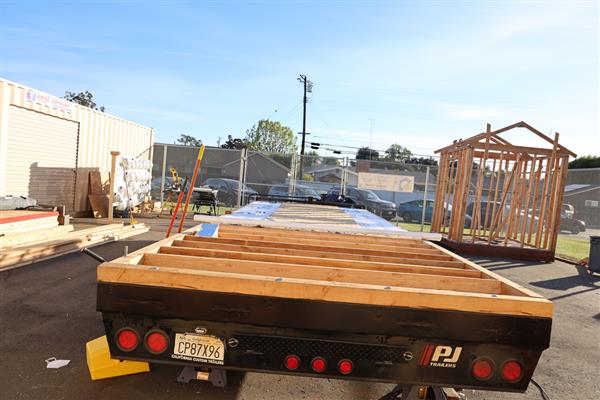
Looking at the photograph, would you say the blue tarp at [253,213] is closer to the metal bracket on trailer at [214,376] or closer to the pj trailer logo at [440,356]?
the metal bracket on trailer at [214,376]

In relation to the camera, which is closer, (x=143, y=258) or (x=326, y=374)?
(x=326, y=374)

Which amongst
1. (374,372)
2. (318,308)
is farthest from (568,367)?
(318,308)

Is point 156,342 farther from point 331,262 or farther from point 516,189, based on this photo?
point 516,189

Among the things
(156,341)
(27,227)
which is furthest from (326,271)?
(27,227)

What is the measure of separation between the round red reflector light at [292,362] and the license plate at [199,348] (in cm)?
38

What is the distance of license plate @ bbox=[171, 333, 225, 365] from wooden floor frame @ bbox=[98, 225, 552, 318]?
12.8 inches

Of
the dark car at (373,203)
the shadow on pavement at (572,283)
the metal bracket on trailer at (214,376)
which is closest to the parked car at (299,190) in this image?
the dark car at (373,203)

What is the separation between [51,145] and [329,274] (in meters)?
13.5

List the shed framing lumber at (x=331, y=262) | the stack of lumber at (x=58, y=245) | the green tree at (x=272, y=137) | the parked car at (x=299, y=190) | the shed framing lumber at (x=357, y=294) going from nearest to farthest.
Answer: the shed framing lumber at (x=357, y=294) → the shed framing lumber at (x=331, y=262) → the stack of lumber at (x=58, y=245) → the parked car at (x=299, y=190) → the green tree at (x=272, y=137)

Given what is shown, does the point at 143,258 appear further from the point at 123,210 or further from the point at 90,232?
the point at 123,210

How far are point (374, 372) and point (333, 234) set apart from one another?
2.37 meters

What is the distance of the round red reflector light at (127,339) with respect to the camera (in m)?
2.57

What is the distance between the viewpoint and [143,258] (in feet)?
10.1

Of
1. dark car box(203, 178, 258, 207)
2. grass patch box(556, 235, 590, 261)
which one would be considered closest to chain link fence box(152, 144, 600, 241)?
dark car box(203, 178, 258, 207)
